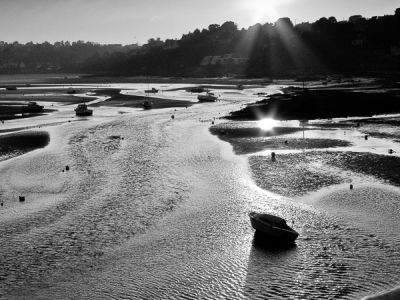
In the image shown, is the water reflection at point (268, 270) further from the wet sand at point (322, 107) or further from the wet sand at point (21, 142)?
the wet sand at point (322, 107)

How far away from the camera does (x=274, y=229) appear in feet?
93.9

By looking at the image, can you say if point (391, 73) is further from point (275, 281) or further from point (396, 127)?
point (275, 281)

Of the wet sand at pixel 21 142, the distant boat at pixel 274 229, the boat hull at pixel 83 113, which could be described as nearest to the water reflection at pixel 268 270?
the distant boat at pixel 274 229

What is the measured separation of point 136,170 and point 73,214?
14.7m

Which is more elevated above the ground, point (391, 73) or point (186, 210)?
point (391, 73)

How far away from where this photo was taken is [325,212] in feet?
112

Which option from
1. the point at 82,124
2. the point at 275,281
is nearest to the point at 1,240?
the point at 275,281

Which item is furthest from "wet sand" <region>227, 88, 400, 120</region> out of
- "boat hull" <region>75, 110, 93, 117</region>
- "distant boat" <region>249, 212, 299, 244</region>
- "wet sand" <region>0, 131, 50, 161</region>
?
"distant boat" <region>249, 212, 299, 244</region>

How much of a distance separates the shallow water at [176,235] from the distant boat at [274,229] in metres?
0.88

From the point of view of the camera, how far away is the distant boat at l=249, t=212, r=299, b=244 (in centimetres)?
2842

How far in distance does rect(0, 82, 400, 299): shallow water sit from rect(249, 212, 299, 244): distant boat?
2.90 feet

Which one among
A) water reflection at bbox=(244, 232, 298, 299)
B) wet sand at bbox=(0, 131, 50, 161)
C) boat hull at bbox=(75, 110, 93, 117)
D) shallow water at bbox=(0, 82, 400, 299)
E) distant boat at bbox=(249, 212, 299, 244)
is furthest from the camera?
boat hull at bbox=(75, 110, 93, 117)

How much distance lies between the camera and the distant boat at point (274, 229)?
1119 inches

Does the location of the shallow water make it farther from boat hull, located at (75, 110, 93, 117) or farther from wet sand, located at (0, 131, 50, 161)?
boat hull, located at (75, 110, 93, 117)
